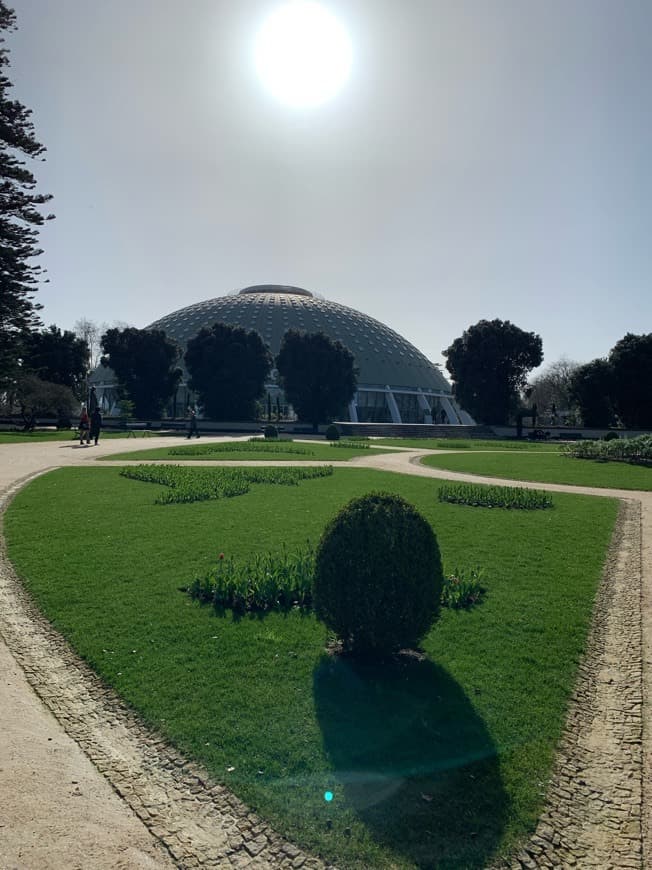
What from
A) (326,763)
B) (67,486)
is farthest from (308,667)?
(67,486)

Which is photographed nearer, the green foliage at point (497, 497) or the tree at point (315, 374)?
the green foliage at point (497, 497)

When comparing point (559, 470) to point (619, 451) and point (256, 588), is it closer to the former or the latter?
point (619, 451)

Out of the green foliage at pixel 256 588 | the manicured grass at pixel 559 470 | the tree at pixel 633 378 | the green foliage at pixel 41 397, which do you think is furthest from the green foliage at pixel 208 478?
the tree at pixel 633 378

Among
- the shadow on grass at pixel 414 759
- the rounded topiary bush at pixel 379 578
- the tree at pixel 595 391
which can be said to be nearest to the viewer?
the shadow on grass at pixel 414 759

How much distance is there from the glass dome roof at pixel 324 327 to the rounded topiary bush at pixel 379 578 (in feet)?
276

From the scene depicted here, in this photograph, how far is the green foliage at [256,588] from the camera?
708 centimetres

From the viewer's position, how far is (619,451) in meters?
30.6

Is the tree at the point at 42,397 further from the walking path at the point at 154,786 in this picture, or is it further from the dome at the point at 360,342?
the walking path at the point at 154,786

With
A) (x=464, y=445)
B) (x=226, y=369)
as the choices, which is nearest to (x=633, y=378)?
(x=464, y=445)

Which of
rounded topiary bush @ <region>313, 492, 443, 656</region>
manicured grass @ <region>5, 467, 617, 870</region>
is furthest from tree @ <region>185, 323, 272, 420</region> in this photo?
rounded topiary bush @ <region>313, 492, 443, 656</region>

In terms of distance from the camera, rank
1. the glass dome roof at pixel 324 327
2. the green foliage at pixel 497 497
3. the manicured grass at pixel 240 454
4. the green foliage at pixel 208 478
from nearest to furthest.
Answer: the green foliage at pixel 497 497 → the green foliage at pixel 208 478 → the manicured grass at pixel 240 454 → the glass dome roof at pixel 324 327

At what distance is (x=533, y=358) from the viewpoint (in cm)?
6738

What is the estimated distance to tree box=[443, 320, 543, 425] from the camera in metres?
66.8

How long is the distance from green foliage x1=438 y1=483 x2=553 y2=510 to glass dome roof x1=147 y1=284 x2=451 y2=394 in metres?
74.6
